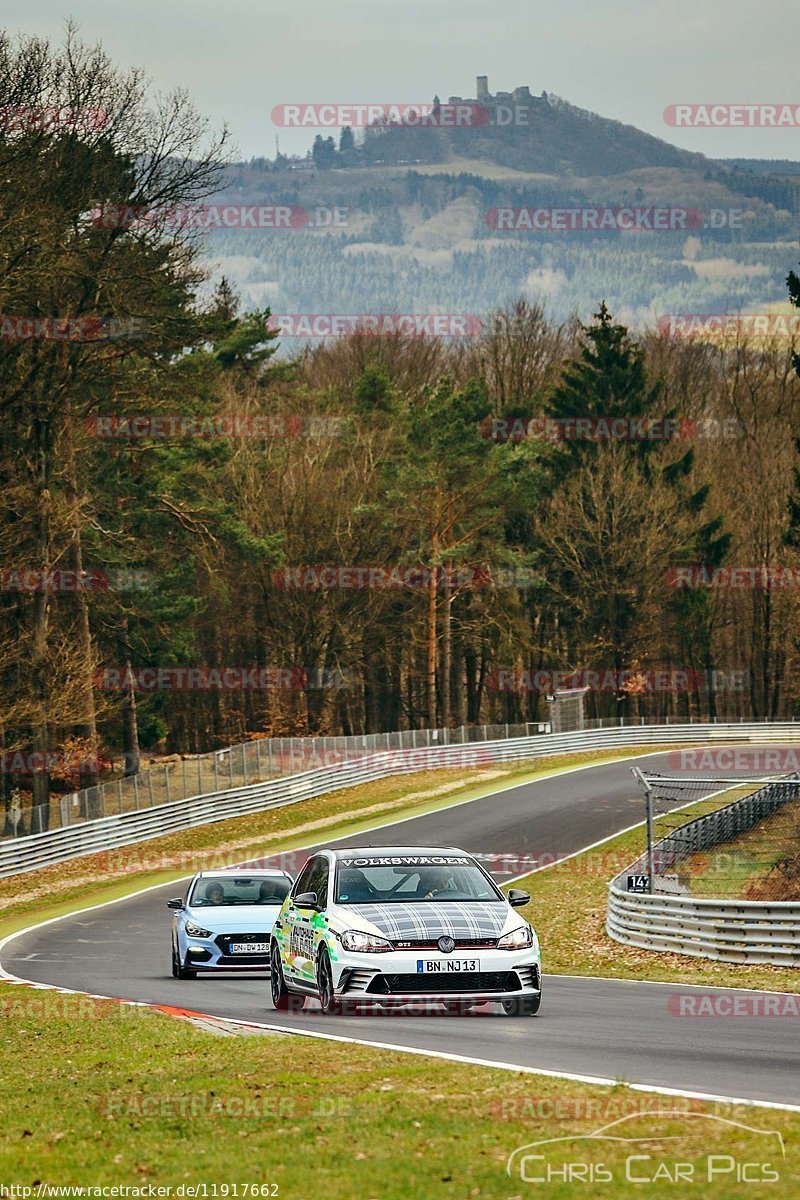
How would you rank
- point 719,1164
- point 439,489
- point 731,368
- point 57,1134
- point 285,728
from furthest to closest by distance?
point 731,368
point 285,728
point 439,489
point 57,1134
point 719,1164

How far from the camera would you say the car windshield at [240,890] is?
859 inches

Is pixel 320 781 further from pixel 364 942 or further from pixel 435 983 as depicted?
pixel 435 983

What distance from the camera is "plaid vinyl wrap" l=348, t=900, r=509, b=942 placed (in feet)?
46.5

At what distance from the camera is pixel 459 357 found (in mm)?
93438

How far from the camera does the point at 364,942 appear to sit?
46.4ft

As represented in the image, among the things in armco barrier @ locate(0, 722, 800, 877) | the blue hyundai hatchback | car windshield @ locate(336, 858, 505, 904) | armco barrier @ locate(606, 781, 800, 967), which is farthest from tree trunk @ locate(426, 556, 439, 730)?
car windshield @ locate(336, 858, 505, 904)

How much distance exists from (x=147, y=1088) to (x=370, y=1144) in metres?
2.75

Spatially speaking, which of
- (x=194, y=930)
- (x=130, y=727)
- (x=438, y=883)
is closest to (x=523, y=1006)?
(x=438, y=883)

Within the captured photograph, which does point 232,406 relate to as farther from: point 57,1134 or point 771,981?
point 57,1134

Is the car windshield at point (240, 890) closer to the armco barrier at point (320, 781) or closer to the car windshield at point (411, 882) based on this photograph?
the car windshield at point (411, 882)

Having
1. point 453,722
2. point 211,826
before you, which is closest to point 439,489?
point 453,722

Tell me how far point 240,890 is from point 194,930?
178 centimetres

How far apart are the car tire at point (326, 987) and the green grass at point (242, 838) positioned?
1837 centimetres

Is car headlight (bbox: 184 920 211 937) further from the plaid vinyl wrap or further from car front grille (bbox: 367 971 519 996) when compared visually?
car front grille (bbox: 367 971 519 996)
